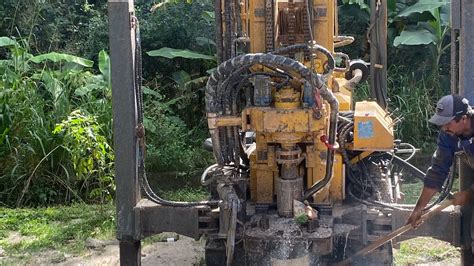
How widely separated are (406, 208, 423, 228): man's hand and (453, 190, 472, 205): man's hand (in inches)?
9.5

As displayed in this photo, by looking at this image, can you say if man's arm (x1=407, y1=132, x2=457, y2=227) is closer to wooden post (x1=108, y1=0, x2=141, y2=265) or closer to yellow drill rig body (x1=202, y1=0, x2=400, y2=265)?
yellow drill rig body (x1=202, y1=0, x2=400, y2=265)

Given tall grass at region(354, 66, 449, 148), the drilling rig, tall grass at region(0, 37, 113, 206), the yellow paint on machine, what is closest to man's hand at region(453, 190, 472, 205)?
the drilling rig

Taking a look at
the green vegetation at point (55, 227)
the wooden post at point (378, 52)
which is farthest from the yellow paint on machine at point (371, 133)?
the green vegetation at point (55, 227)

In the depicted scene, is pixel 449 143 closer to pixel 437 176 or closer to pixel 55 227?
pixel 437 176

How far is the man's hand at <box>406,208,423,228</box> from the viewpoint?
15.7 feet

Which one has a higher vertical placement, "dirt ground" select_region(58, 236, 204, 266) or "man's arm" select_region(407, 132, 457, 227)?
"man's arm" select_region(407, 132, 457, 227)

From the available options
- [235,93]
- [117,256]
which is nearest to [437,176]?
[235,93]

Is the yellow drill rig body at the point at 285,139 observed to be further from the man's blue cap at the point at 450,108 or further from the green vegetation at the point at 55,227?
the green vegetation at the point at 55,227

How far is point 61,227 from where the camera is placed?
7160 mm

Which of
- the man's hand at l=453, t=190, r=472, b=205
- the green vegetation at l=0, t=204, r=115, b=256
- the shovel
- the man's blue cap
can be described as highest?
the man's blue cap

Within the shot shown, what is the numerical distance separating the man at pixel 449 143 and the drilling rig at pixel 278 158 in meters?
0.15

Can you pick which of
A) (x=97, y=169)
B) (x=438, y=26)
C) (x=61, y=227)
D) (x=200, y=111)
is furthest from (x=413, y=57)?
(x=61, y=227)

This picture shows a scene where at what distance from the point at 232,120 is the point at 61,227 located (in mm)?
3151

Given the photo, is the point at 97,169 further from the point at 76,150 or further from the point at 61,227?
the point at 61,227
